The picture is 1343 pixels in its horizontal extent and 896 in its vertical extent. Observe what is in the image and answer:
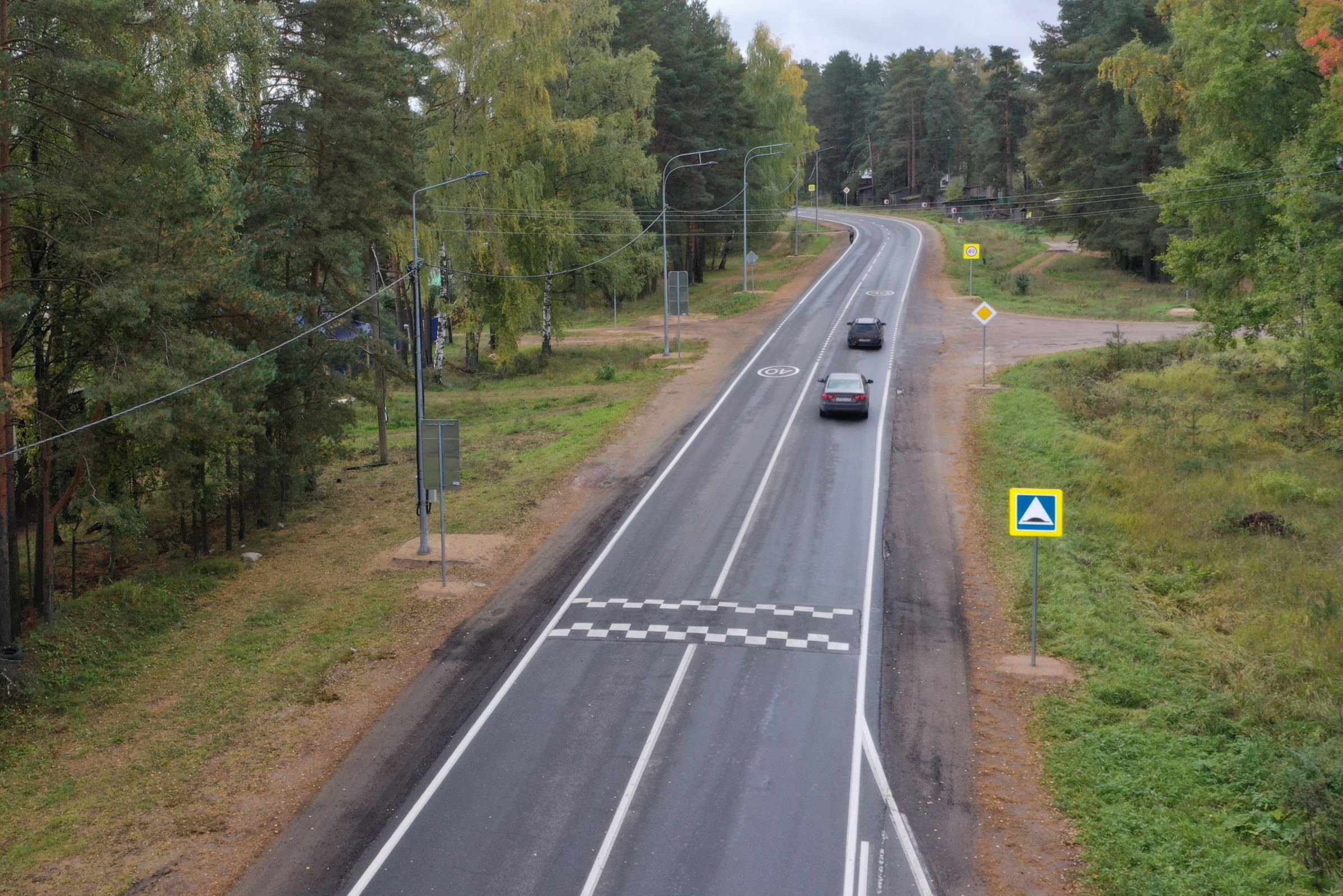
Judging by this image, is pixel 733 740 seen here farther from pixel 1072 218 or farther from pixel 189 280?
pixel 1072 218

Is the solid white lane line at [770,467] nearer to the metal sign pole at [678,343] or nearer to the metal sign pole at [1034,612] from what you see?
the metal sign pole at [1034,612]

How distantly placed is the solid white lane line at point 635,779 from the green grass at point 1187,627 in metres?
5.04

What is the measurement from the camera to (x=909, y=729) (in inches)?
559

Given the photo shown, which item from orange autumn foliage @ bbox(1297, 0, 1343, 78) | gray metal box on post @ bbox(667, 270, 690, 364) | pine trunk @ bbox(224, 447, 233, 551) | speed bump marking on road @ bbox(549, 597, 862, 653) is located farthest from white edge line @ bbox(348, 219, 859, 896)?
orange autumn foliage @ bbox(1297, 0, 1343, 78)

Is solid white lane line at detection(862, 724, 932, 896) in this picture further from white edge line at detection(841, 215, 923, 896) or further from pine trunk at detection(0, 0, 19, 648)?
pine trunk at detection(0, 0, 19, 648)

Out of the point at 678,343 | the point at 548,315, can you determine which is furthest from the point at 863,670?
the point at 548,315

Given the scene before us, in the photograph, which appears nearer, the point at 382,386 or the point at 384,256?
the point at 382,386

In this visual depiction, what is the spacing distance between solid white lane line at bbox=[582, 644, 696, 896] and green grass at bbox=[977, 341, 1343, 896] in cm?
504

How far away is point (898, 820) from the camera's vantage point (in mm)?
11969

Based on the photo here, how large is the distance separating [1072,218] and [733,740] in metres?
57.0

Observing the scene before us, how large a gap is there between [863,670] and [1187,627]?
5.58 metres

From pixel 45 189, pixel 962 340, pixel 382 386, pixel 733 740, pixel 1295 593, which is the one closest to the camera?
pixel 733 740

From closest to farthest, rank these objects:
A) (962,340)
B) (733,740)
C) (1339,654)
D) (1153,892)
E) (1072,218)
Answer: (1153,892) < (733,740) < (1339,654) < (962,340) < (1072,218)

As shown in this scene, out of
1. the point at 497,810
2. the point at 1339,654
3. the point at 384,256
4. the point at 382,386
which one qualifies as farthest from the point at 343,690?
the point at 384,256
